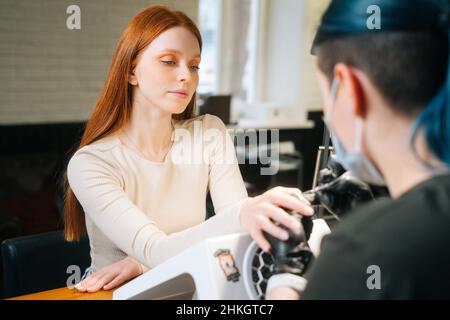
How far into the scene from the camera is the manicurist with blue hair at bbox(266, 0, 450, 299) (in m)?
0.49

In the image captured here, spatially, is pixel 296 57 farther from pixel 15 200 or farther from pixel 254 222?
pixel 254 222

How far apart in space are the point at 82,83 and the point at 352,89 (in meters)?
3.12

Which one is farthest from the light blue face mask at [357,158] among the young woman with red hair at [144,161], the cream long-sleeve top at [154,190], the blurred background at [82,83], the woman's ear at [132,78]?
the blurred background at [82,83]

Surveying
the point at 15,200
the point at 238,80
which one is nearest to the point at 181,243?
the point at 15,200

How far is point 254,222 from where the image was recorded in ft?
2.53

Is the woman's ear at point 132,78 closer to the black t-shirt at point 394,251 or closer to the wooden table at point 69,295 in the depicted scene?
the wooden table at point 69,295

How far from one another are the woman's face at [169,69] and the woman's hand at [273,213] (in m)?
0.54

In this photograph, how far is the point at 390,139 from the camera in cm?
59

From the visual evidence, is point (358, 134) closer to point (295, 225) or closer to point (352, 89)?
point (352, 89)

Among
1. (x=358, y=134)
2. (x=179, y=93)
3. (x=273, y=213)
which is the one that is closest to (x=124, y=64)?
(x=179, y=93)

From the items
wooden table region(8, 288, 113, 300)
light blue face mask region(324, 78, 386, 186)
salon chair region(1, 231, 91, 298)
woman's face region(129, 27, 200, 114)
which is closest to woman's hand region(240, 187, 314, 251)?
light blue face mask region(324, 78, 386, 186)

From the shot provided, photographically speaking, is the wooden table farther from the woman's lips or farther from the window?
the window

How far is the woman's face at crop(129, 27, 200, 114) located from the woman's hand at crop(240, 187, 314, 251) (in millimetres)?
539

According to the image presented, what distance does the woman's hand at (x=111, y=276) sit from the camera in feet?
3.59
